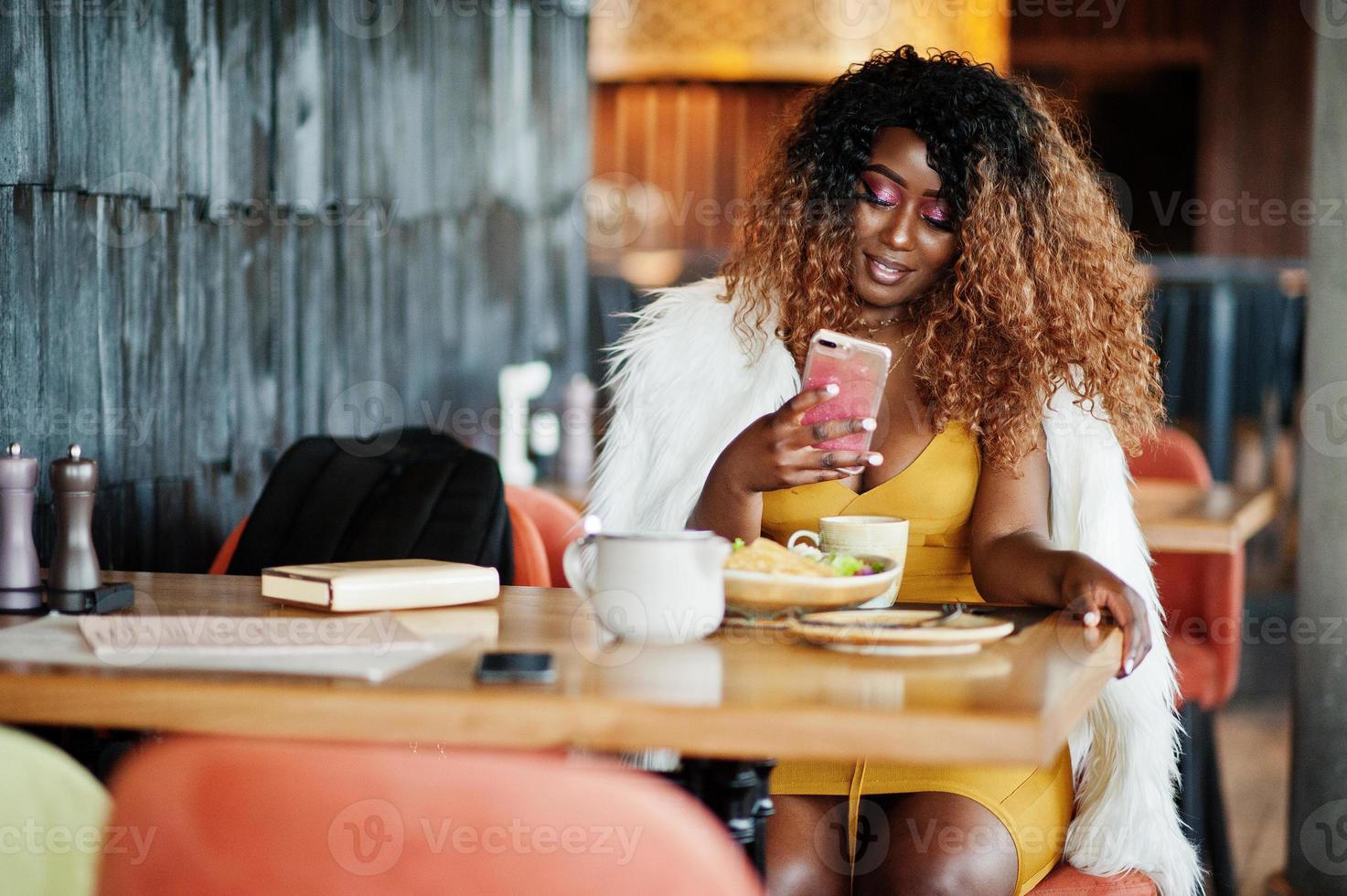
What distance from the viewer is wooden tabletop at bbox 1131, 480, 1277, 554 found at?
2.64m

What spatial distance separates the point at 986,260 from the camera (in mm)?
1807

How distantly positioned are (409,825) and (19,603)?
0.84 m

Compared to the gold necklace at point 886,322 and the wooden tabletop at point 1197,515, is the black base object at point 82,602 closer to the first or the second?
the gold necklace at point 886,322

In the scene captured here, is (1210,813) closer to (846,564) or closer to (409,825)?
(846,564)

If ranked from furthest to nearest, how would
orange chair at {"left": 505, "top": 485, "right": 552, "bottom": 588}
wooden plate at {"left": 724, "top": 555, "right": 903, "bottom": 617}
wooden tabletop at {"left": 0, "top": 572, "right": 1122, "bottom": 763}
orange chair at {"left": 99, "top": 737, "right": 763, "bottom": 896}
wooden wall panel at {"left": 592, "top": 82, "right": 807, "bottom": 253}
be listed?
wooden wall panel at {"left": 592, "top": 82, "right": 807, "bottom": 253}, orange chair at {"left": 505, "top": 485, "right": 552, "bottom": 588}, wooden plate at {"left": 724, "top": 555, "right": 903, "bottom": 617}, wooden tabletop at {"left": 0, "top": 572, "right": 1122, "bottom": 763}, orange chair at {"left": 99, "top": 737, "right": 763, "bottom": 896}

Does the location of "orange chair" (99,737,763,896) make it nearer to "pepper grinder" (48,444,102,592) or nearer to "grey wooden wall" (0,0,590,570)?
"pepper grinder" (48,444,102,592)

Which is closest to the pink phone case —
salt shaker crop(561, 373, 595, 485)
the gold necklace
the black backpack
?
the gold necklace

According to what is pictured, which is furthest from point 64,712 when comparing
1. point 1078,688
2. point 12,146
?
point 12,146

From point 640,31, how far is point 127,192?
18.6 feet

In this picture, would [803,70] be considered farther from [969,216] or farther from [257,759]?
[257,759]

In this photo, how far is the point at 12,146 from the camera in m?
1.93

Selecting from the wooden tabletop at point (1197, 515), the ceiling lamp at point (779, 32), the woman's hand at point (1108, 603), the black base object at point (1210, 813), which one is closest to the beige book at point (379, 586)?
the woman's hand at point (1108, 603)

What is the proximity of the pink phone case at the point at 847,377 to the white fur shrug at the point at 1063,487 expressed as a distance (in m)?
0.43

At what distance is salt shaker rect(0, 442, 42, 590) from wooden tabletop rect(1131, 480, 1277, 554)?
6.31ft
